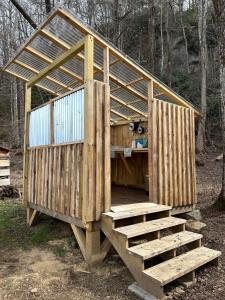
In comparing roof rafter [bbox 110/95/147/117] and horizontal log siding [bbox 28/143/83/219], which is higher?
roof rafter [bbox 110/95/147/117]

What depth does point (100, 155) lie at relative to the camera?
4152 mm

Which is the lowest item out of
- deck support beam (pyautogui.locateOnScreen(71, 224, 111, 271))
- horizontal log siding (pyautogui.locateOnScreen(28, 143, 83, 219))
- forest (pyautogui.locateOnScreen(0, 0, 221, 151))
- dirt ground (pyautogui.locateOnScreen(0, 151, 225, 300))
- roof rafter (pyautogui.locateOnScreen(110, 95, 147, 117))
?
dirt ground (pyautogui.locateOnScreen(0, 151, 225, 300))

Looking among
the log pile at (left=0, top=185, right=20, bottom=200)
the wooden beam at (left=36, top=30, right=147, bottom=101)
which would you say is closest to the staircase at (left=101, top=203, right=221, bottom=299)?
the wooden beam at (left=36, top=30, right=147, bottom=101)

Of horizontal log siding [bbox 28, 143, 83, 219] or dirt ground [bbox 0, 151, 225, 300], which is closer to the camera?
dirt ground [bbox 0, 151, 225, 300]

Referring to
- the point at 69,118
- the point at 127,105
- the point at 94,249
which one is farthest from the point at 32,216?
the point at 127,105

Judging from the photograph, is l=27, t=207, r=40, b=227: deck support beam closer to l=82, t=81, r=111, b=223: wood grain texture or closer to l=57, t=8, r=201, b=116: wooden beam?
l=82, t=81, r=111, b=223: wood grain texture

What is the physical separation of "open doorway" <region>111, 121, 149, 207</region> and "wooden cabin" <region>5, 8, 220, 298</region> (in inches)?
10.5

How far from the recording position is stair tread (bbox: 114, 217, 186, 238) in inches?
144

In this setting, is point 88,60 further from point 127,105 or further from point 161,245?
point 127,105

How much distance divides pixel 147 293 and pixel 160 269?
287mm

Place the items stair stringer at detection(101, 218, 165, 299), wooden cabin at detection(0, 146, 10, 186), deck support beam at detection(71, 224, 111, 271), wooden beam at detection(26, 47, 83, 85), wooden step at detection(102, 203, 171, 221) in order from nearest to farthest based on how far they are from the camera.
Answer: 1. stair stringer at detection(101, 218, 165, 299)
2. wooden step at detection(102, 203, 171, 221)
3. deck support beam at detection(71, 224, 111, 271)
4. wooden beam at detection(26, 47, 83, 85)
5. wooden cabin at detection(0, 146, 10, 186)

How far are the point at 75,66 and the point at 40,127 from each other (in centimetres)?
144

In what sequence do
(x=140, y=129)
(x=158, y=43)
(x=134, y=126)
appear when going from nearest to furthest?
1. (x=140, y=129)
2. (x=134, y=126)
3. (x=158, y=43)

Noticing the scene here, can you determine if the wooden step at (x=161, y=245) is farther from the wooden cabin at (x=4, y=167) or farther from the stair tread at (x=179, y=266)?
the wooden cabin at (x=4, y=167)
